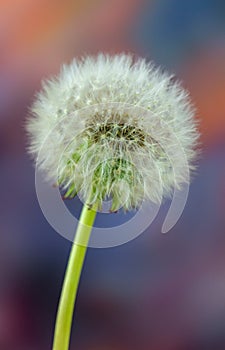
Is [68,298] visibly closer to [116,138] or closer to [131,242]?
[131,242]

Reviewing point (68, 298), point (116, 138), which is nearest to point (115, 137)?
point (116, 138)

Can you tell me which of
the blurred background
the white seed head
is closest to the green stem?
the blurred background

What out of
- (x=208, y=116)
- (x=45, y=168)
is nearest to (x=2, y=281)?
(x=45, y=168)

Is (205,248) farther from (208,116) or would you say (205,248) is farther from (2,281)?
(2,281)

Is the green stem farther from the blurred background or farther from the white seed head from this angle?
the white seed head

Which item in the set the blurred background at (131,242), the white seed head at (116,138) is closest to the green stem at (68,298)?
the blurred background at (131,242)

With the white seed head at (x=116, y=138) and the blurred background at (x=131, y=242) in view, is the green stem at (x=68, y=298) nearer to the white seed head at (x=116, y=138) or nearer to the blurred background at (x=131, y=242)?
the blurred background at (x=131, y=242)

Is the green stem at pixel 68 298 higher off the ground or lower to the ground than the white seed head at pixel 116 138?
lower
